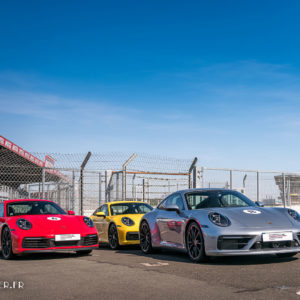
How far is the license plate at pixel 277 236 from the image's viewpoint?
6.95m

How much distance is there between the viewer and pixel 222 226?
7.09 metres

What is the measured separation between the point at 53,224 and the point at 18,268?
1.57m

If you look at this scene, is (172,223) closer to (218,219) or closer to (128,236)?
(218,219)

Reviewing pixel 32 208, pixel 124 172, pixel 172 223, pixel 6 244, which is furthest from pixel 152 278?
pixel 124 172

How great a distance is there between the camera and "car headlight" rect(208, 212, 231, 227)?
7.15 meters

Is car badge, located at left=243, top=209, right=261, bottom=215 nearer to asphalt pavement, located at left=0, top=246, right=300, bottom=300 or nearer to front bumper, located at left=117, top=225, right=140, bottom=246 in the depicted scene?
asphalt pavement, located at left=0, top=246, right=300, bottom=300

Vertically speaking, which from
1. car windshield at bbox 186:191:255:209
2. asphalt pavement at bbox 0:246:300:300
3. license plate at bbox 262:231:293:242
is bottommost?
asphalt pavement at bbox 0:246:300:300

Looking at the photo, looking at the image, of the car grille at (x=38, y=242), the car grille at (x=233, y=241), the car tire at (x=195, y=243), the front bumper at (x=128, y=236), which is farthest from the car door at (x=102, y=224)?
the car grille at (x=233, y=241)

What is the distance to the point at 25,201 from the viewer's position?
9.80 m

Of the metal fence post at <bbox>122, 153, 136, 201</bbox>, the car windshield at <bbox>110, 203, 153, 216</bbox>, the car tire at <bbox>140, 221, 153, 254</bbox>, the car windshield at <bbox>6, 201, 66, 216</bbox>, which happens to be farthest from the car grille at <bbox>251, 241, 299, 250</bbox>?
the metal fence post at <bbox>122, 153, 136, 201</bbox>

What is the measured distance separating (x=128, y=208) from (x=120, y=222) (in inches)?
33.8

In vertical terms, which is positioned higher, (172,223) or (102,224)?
(172,223)

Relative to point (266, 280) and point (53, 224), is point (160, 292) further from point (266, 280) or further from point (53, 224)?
point (53, 224)

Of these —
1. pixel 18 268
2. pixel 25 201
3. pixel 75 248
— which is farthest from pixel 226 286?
pixel 25 201
